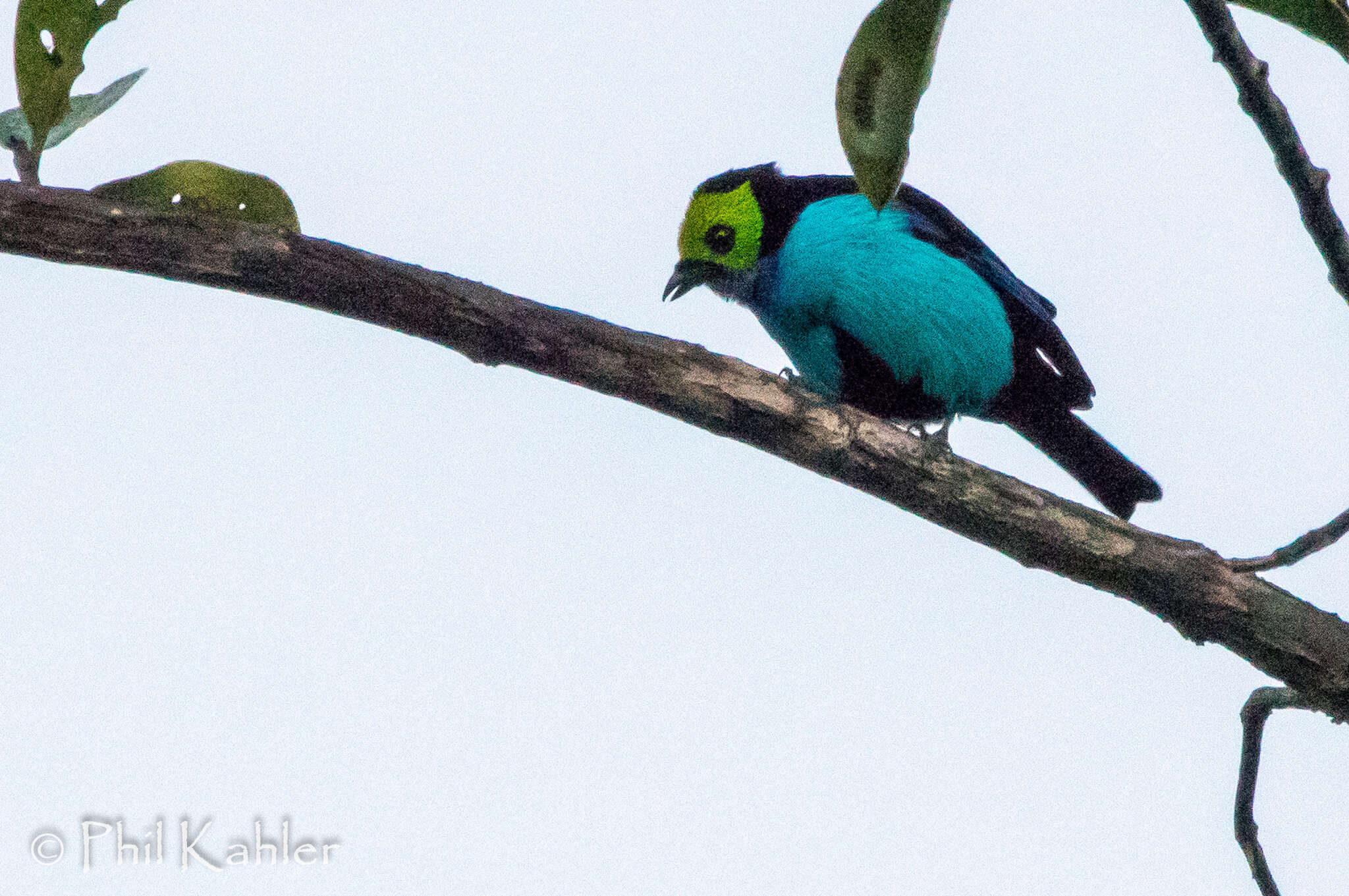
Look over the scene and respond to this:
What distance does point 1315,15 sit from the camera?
8.19 ft

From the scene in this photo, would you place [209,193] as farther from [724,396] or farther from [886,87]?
[886,87]

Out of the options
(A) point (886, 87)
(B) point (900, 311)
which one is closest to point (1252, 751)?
(A) point (886, 87)

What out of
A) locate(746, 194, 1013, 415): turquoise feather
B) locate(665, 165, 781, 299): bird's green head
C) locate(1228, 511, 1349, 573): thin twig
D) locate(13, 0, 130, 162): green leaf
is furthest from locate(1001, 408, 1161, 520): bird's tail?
locate(13, 0, 130, 162): green leaf

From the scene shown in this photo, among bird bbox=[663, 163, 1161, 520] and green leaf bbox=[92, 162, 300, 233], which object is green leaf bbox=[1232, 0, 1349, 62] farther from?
bird bbox=[663, 163, 1161, 520]

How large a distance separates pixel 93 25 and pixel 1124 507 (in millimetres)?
4500

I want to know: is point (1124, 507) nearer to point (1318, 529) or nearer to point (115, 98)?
point (1318, 529)

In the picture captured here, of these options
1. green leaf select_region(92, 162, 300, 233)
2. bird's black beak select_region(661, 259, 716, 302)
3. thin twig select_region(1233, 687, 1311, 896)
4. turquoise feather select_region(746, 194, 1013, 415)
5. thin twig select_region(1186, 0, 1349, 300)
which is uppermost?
bird's black beak select_region(661, 259, 716, 302)

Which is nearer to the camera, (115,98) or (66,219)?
(66,219)

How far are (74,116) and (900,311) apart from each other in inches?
128

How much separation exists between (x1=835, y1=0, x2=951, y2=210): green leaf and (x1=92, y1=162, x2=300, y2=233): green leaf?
5.31 ft

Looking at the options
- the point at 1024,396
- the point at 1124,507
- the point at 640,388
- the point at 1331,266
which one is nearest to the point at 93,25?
the point at 640,388

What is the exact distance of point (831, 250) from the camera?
19.1 ft

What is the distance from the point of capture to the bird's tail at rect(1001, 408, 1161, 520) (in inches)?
238

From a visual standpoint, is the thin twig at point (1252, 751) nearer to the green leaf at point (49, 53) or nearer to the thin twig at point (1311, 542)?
the thin twig at point (1311, 542)
